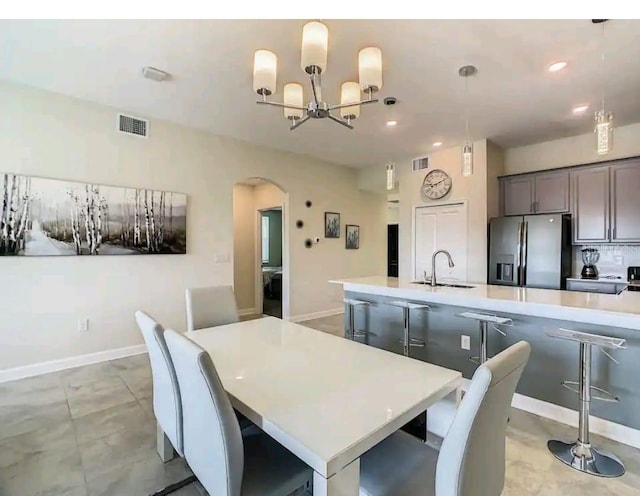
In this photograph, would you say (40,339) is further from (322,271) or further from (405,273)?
(405,273)

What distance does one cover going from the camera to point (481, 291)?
290 cm

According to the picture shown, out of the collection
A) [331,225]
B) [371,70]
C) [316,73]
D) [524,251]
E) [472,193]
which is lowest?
[524,251]

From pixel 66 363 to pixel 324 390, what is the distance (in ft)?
11.3

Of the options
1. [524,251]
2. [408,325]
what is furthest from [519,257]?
[408,325]

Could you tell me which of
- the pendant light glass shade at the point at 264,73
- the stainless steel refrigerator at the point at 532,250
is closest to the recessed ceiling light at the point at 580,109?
the stainless steel refrigerator at the point at 532,250

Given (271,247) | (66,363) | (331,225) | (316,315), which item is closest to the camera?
(66,363)

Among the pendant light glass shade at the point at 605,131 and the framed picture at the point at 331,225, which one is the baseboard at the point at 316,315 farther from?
the pendant light glass shade at the point at 605,131

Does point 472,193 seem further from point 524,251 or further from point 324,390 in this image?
point 324,390

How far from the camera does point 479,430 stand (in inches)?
37.3

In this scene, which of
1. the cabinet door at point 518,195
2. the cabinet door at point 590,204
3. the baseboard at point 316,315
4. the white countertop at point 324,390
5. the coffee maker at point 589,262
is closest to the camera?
the white countertop at point 324,390

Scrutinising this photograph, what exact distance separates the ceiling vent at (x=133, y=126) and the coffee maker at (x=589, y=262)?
585 centimetres

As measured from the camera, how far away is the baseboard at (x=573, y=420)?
2.13 m

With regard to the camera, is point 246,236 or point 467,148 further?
point 246,236

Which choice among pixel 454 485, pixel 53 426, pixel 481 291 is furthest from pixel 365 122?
pixel 53 426
